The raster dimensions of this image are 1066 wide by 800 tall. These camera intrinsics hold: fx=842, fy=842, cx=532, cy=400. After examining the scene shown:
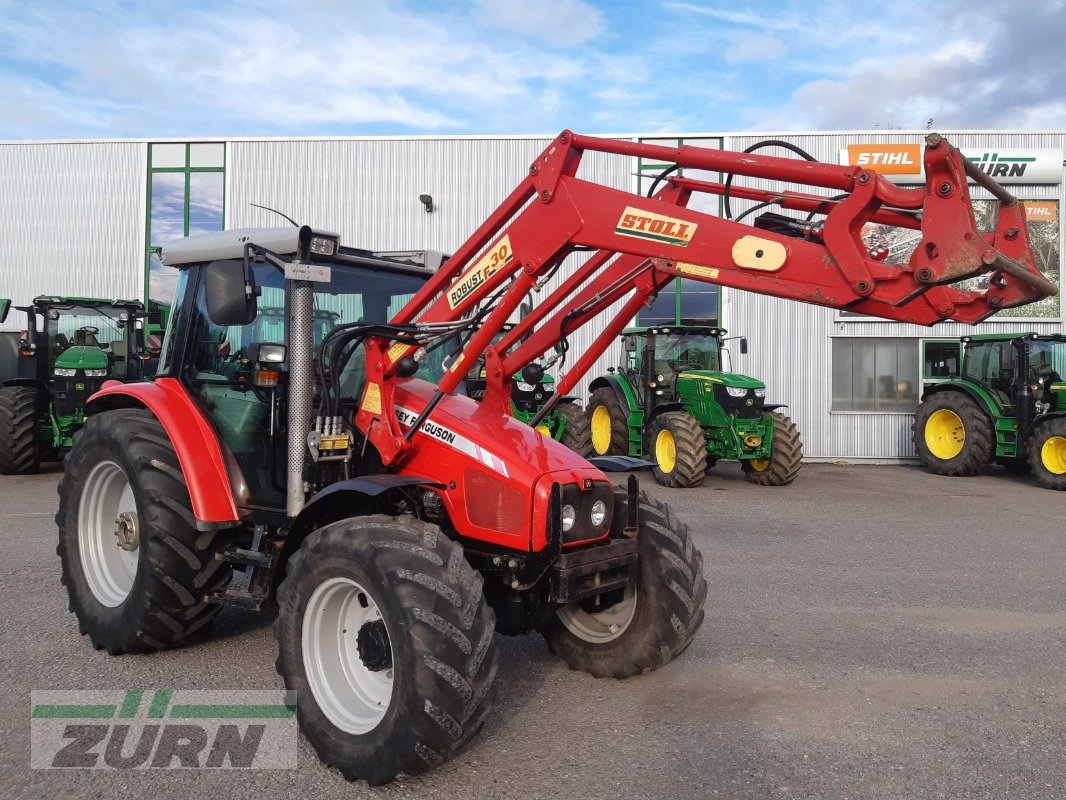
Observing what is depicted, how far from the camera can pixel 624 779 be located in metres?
3.24

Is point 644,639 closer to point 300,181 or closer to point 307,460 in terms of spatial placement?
point 307,460

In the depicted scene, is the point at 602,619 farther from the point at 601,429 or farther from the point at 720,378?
the point at 601,429

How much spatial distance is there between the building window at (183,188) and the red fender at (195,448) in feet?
47.7

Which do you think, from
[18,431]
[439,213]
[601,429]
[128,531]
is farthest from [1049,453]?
[18,431]

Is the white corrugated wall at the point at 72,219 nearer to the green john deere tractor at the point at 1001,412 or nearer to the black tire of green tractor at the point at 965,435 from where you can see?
the black tire of green tractor at the point at 965,435

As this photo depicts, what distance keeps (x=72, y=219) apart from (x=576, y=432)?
12.4 m

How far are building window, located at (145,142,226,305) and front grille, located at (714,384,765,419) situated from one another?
11.6 meters

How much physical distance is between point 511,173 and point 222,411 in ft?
46.1

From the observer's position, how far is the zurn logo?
11.0ft

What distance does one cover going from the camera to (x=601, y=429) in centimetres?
1494

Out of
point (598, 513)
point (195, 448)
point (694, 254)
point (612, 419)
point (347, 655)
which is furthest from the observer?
point (612, 419)

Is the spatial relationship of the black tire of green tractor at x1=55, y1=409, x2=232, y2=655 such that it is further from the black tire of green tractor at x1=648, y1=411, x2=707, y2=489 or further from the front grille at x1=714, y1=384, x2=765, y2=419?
the front grille at x1=714, y1=384, x2=765, y2=419

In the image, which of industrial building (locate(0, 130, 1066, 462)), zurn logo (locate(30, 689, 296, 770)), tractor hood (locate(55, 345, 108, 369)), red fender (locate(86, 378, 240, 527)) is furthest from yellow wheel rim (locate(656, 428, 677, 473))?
zurn logo (locate(30, 689, 296, 770))

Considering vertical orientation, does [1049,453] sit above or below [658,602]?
above
